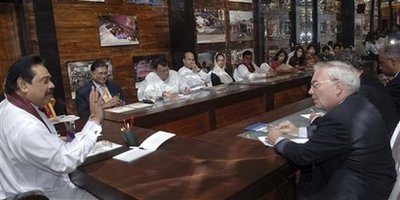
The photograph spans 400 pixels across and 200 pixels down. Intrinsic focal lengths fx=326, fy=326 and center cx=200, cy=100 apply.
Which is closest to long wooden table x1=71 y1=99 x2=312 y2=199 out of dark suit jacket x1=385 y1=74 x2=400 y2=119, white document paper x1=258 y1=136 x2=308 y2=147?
white document paper x1=258 y1=136 x2=308 y2=147

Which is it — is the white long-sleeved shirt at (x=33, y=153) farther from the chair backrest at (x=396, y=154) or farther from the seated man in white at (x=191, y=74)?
the seated man in white at (x=191, y=74)

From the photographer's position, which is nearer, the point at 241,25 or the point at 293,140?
the point at 293,140

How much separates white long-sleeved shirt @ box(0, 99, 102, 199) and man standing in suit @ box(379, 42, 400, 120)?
224 centimetres

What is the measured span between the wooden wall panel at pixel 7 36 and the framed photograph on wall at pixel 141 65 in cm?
168

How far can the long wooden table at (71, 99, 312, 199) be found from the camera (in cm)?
128

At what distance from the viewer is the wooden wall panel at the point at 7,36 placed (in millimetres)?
3771

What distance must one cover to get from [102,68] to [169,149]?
204cm

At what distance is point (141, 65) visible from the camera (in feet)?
17.0

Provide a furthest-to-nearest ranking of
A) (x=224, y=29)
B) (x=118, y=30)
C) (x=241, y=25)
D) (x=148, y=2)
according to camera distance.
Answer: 1. (x=241, y=25)
2. (x=224, y=29)
3. (x=148, y=2)
4. (x=118, y=30)

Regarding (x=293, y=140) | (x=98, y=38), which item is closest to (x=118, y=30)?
(x=98, y=38)

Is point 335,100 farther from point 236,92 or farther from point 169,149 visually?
point 236,92

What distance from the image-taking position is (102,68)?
3.52 metres

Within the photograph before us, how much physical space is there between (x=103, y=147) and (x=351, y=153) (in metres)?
1.30

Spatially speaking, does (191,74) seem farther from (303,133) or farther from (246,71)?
→ (303,133)
